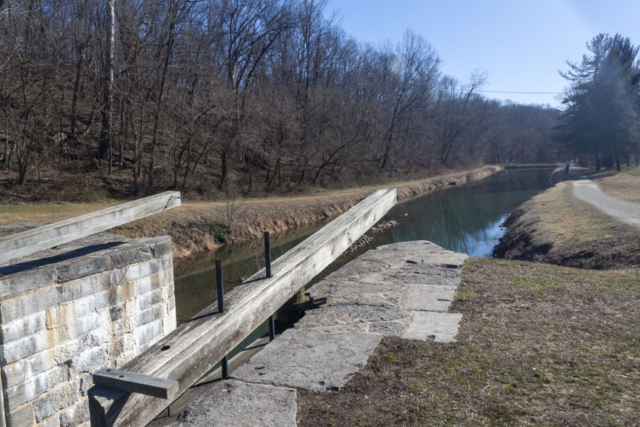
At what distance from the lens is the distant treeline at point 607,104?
132ft

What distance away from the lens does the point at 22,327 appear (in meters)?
4.98

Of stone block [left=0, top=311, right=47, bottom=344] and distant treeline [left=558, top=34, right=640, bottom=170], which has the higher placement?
distant treeline [left=558, top=34, right=640, bottom=170]

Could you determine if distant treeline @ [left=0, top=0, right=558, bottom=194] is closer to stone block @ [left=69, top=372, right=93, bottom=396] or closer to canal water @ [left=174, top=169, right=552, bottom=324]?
canal water @ [left=174, top=169, right=552, bottom=324]

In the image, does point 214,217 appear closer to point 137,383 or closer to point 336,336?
point 336,336

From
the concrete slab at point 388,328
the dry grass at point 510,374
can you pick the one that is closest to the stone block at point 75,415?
the concrete slab at point 388,328

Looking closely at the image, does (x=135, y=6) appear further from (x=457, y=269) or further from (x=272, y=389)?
(x=272, y=389)

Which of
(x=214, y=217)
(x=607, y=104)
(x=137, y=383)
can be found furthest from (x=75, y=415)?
(x=607, y=104)

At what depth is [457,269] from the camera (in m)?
6.80

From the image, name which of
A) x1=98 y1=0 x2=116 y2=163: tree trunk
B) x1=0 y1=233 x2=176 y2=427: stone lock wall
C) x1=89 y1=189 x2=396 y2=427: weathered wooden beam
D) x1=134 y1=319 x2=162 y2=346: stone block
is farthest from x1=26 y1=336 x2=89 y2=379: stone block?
x1=98 y1=0 x2=116 y2=163: tree trunk

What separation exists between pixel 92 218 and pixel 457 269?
462cm

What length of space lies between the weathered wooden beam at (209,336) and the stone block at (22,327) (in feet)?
11.4

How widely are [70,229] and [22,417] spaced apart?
6.54 feet

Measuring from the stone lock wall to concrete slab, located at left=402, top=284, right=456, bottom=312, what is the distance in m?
3.52

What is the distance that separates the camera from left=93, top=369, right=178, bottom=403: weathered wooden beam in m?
1.76
